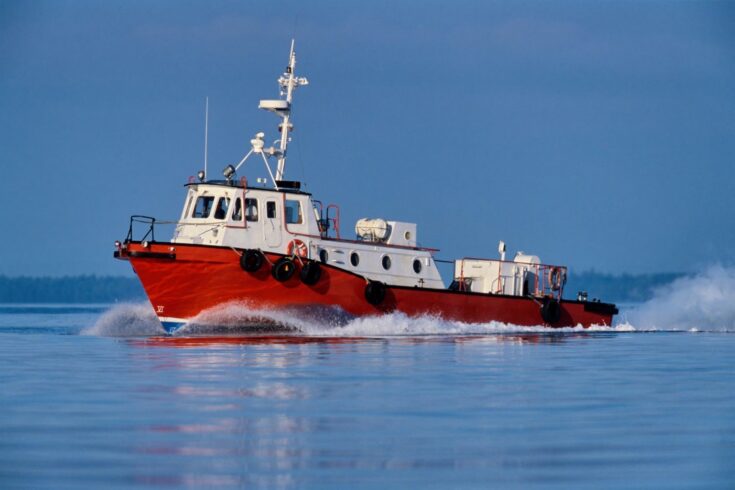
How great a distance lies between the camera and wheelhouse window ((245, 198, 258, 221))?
31734 millimetres

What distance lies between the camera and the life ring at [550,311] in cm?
3819

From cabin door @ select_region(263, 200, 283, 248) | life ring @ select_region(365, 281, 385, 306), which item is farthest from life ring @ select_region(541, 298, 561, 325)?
cabin door @ select_region(263, 200, 283, 248)

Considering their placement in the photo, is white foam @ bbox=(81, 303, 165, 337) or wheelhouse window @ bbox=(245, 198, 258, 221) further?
white foam @ bbox=(81, 303, 165, 337)

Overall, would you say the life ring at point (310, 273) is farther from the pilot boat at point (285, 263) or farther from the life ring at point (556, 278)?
the life ring at point (556, 278)

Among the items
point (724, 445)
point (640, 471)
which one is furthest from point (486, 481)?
point (724, 445)

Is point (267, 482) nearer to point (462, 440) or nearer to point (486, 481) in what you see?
point (486, 481)

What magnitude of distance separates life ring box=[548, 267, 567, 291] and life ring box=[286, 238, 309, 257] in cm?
1013

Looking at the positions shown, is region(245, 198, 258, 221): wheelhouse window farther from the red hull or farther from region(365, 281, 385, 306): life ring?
region(365, 281, 385, 306): life ring

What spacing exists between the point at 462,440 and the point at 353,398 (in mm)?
3807

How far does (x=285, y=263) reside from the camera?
3106cm

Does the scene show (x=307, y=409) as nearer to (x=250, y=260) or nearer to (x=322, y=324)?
(x=250, y=260)

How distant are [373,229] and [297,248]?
11.4ft

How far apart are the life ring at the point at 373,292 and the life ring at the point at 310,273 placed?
1741mm

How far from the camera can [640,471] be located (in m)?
11.1
